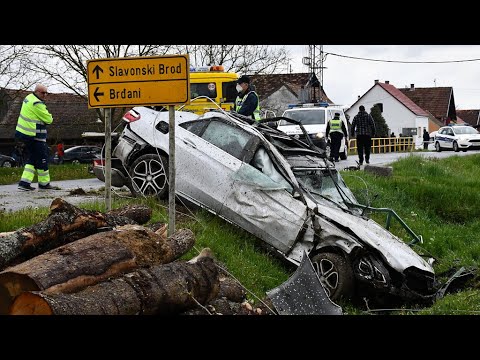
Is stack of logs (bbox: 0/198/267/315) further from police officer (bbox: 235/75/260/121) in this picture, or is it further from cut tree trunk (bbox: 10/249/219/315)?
police officer (bbox: 235/75/260/121)

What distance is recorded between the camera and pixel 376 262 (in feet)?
27.6

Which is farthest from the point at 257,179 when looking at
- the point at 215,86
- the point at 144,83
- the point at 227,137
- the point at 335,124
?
the point at 335,124

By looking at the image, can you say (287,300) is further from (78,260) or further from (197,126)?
(197,126)

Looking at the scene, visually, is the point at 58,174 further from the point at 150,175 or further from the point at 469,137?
the point at 469,137

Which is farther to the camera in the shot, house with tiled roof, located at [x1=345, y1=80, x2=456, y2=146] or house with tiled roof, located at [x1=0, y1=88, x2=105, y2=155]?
house with tiled roof, located at [x1=345, y1=80, x2=456, y2=146]

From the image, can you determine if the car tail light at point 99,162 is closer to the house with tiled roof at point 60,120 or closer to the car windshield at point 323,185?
the car windshield at point 323,185

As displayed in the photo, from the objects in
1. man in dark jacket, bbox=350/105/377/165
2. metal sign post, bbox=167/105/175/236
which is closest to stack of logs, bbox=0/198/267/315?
metal sign post, bbox=167/105/175/236

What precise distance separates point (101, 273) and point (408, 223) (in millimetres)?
8508

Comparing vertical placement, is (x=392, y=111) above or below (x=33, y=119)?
above

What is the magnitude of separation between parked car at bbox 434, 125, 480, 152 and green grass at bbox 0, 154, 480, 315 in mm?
12840

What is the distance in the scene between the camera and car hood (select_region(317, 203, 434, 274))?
8.39 m

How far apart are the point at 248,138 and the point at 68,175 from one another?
9584 mm

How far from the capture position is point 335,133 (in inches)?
848
